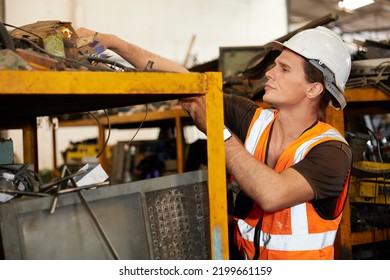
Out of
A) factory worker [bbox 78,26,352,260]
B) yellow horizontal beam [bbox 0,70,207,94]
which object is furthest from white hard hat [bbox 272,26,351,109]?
yellow horizontal beam [bbox 0,70,207,94]

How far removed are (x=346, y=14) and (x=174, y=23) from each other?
7.88 feet

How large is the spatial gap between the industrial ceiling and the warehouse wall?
0.31m

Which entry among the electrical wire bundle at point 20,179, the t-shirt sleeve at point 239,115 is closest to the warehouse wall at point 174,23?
the t-shirt sleeve at point 239,115

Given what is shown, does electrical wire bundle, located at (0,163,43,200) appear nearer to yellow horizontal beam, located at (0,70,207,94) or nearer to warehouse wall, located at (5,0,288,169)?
yellow horizontal beam, located at (0,70,207,94)

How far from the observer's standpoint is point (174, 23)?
5.81 m

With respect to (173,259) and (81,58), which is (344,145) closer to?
(173,259)

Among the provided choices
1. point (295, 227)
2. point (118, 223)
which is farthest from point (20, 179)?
point (295, 227)

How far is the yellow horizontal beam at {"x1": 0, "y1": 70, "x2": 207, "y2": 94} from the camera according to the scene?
78 cm

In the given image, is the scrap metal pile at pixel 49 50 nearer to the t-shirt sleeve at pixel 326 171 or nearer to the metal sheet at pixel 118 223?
the metal sheet at pixel 118 223

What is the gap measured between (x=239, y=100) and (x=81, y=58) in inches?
26.6

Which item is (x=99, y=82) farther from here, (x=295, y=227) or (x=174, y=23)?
(x=174, y=23)

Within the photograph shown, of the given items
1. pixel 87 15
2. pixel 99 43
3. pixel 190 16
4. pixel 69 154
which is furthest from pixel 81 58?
pixel 190 16

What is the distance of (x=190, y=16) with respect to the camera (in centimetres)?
590

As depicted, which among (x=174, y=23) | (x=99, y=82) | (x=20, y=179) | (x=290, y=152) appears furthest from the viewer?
(x=174, y=23)
